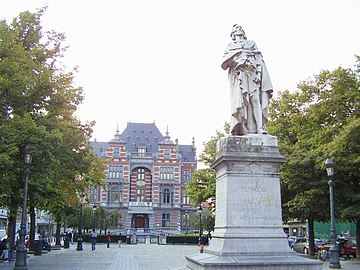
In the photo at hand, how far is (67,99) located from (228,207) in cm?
1382

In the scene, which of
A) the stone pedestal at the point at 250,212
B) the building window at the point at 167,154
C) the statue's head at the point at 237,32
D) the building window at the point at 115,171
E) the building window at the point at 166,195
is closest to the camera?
the stone pedestal at the point at 250,212

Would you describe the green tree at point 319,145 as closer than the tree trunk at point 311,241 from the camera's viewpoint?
Yes

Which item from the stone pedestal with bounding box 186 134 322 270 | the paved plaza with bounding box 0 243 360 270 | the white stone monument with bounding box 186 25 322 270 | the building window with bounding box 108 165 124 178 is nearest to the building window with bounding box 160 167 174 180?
the building window with bounding box 108 165 124 178

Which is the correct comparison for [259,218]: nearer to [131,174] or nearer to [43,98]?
[43,98]

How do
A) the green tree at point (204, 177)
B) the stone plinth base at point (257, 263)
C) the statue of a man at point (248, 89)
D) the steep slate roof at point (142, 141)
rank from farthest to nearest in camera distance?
1. the steep slate roof at point (142, 141)
2. the green tree at point (204, 177)
3. the statue of a man at point (248, 89)
4. the stone plinth base at point (257, 263)

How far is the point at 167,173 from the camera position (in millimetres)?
80562

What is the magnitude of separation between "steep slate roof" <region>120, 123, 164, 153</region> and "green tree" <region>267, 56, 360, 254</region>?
55.7m

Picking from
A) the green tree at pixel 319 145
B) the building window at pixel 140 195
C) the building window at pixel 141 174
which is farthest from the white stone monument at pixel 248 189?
the building window at pixel 141 174

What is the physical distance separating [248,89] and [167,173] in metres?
70.5

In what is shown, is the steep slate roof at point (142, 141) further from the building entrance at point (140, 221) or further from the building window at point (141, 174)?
the building entrance at point (140, 221)

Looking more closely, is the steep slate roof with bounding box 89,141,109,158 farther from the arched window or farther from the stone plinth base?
the stone plinth base

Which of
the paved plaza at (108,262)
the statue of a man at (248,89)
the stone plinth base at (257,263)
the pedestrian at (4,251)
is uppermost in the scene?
the statue of a man at (248,89)

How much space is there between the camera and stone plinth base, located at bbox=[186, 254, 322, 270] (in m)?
8.58

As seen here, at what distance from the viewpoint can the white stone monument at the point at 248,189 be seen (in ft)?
29.7
